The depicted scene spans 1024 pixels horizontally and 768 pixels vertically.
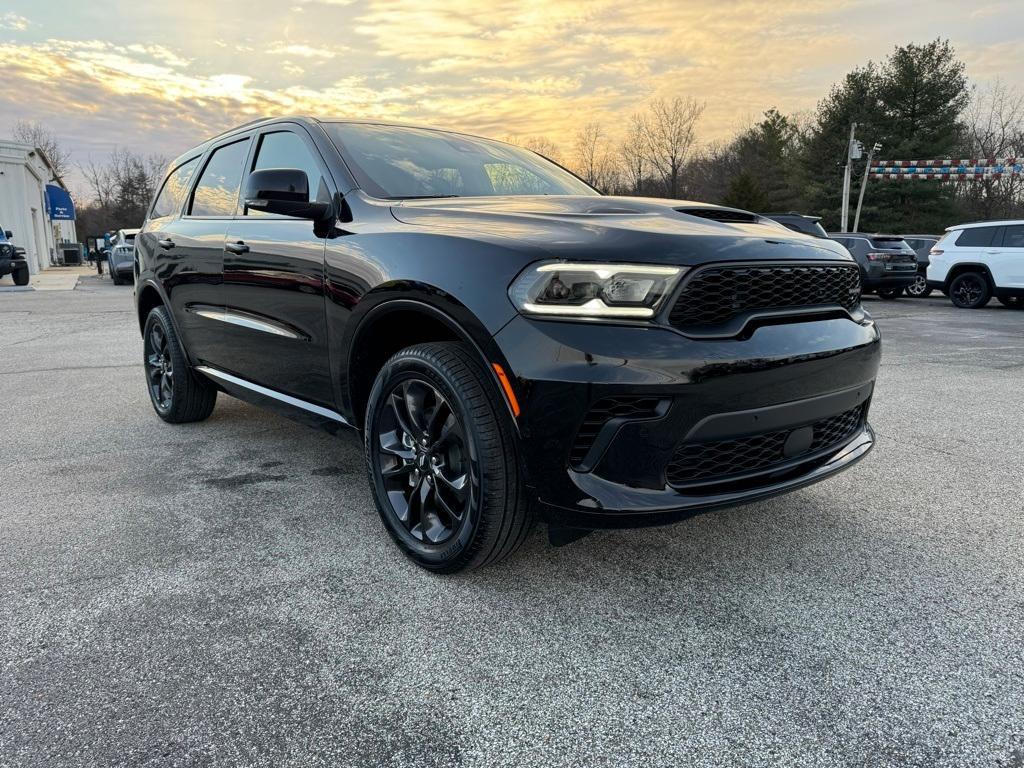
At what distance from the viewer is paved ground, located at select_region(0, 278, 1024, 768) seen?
169cm

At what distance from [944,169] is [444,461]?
114ft

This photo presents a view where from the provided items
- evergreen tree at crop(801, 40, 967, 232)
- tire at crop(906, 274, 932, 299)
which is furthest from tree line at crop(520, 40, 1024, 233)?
tire at crop(906, 274, 932, 299)

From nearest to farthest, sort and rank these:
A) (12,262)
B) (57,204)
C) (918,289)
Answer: (918,289) → (12,262) → (57,204)

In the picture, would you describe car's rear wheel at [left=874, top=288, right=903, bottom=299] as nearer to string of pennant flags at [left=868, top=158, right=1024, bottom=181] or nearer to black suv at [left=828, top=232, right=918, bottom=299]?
black suv at [left=828, top=232, right=918, bottom=299]

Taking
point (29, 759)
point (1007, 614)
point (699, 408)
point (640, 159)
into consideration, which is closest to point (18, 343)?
point (29, 759)

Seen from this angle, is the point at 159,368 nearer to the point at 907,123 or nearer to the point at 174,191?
the point at 174,191

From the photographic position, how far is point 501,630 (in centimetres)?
217

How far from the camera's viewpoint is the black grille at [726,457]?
207 cm

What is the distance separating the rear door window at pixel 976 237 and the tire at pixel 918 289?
216cm

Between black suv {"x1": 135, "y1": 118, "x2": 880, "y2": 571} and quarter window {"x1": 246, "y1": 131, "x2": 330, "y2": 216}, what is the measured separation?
0.06 ft

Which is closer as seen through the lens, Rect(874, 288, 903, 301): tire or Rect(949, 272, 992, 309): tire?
Rect(949, 272, 992, 309): tire

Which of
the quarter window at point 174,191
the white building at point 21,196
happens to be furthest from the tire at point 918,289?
the white building at point 21,196

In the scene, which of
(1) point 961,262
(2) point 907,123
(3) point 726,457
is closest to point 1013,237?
(1) point 961,262

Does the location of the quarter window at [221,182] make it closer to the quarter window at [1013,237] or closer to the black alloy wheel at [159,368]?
the black alloy wheel at [159,368]
